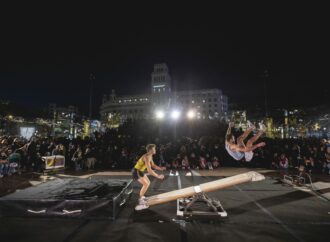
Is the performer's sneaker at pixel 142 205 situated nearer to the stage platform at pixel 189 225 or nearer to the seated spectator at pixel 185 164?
the stage platform at pixel 189 225

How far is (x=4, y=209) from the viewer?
18.3 feet

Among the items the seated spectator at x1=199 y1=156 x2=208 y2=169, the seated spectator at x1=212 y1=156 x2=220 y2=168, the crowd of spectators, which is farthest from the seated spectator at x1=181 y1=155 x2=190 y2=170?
the seated spectator at x1=212 y1=156 x2=220 y2=168

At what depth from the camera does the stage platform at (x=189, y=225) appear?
4469 millimetres

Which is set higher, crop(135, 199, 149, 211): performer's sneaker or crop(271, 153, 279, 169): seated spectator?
crop(271, 153, 279, 169): seated spectator

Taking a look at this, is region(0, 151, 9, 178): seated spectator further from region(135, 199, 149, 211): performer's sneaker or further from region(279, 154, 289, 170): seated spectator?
region(279, 154, 289, 170): seated spectator

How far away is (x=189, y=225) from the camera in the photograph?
506 cm

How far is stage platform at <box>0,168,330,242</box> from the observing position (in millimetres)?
4469

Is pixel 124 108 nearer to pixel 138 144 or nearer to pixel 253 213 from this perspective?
pixel 138 144

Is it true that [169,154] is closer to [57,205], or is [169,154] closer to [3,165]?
[3,165]

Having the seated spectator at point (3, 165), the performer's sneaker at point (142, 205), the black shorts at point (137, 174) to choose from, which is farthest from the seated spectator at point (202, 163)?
the seated spectator at point (3, 165)

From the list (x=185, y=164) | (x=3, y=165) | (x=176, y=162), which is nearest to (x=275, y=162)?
(x=185, y=164)

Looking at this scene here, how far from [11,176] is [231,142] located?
37.3ft

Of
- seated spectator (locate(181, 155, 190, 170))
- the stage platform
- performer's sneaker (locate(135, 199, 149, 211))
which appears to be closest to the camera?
the stage platform

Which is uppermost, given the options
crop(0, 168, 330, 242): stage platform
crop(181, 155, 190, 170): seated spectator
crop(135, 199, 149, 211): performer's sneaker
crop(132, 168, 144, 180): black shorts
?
crop(132, 168, 144, 180): black shorts
